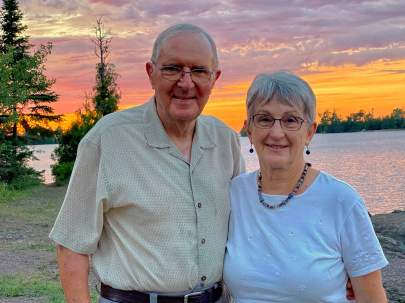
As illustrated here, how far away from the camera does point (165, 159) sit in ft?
9.82

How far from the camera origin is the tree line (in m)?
27.2

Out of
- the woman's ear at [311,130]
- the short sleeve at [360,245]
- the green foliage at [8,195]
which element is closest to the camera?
the short sleeve at [360,245]

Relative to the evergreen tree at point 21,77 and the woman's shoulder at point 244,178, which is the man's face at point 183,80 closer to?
the woman's shoulder at point 244,178

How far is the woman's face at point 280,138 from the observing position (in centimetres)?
281

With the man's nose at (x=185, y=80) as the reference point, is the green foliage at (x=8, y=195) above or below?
below

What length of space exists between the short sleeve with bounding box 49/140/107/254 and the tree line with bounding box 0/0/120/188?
2285 cm

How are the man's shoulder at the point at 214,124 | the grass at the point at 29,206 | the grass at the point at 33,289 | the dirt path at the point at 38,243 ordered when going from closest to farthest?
1. the man's shoulder at the point at 214,124
2. the grass at the point at 33,289
3. the dirt path at the point at 38,243
4. the grass at the point at 29,206

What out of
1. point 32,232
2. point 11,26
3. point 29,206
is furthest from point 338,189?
point 11,26

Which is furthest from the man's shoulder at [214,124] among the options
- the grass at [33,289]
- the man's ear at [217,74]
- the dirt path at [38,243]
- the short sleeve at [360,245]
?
the dirt path at [38,243]

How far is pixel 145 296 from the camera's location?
290 centimetres

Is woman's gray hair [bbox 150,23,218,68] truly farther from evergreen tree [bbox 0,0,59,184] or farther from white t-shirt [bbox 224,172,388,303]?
evergreen tree [bbox 0,0,59,184]

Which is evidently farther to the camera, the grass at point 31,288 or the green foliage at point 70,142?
the green foliage at point 70,142

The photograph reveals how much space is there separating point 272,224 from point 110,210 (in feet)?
2.40

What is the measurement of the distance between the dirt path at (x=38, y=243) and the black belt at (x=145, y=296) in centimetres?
484
